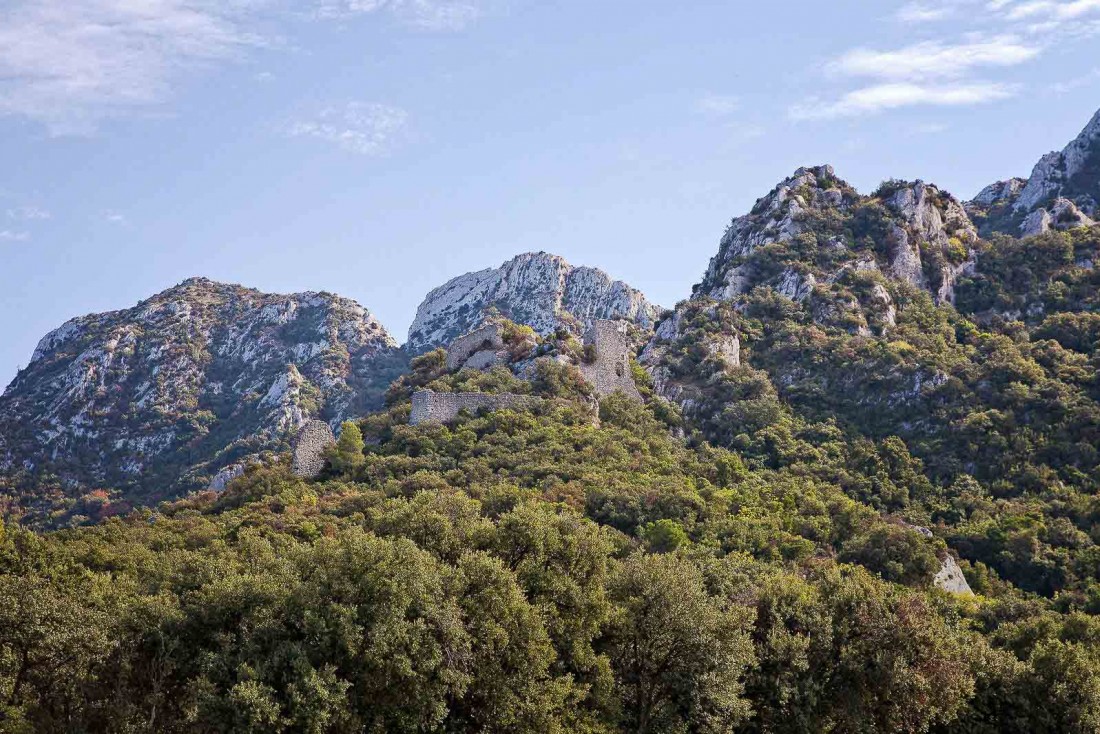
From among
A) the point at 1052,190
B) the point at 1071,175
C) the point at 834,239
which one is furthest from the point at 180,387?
the point at 1071,175

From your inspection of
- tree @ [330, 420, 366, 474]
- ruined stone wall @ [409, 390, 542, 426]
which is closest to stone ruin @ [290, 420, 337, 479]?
tree @ [330, 420, 366, 474]

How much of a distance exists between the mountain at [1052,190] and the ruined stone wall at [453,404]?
66711 millimetres

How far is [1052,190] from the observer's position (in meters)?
115

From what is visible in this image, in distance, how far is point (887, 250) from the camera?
289 ft

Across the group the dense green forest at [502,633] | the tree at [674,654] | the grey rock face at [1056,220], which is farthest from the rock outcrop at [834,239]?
the tree at [674,654]

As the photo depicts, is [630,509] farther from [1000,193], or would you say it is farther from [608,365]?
[1000,193]

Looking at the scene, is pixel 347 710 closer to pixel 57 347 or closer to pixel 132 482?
pixel 132 482

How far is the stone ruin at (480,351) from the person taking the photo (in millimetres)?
71250

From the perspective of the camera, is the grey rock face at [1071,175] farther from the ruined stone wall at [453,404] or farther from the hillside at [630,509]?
the ruined stone wall at [453,404]

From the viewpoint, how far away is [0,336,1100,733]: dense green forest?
999 inches

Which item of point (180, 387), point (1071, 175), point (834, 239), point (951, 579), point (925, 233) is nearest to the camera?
point (951, 579)

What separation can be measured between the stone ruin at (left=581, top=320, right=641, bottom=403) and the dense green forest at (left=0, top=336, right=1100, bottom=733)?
24.0m

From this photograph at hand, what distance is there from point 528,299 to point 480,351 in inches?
2349

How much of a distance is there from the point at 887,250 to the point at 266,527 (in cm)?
6498
